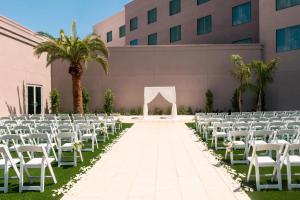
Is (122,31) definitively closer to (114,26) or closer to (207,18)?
(114,26)

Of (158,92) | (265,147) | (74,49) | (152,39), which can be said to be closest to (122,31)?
(152,39)

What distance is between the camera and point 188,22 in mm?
38594

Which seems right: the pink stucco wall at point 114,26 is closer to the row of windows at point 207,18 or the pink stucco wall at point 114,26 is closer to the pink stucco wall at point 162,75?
the row of windows at point 207,18

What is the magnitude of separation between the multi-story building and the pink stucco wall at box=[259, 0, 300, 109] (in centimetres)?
310

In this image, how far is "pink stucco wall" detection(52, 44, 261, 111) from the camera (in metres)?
31.4

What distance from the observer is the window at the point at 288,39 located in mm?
27344

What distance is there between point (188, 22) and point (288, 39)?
13.2 metres

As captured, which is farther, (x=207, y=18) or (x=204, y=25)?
(x=204, y=25)

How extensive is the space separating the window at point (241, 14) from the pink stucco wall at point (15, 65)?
18601 millimetres

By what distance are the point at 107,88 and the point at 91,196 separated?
1029 inches

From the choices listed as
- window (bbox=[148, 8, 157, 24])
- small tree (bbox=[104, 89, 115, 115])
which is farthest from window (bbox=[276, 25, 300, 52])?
window (bbox=[148, 8, 157, 24])

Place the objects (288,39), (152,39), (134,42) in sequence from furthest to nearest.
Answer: (134,42) < (152,39) < (288,39)

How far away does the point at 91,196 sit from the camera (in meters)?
6.39

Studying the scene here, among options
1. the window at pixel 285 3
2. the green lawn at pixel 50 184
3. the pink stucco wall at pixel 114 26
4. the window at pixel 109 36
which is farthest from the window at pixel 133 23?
the green lawn at pixel 50 184
